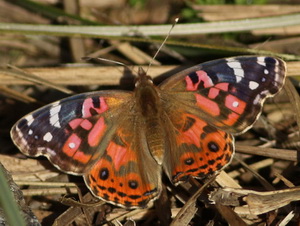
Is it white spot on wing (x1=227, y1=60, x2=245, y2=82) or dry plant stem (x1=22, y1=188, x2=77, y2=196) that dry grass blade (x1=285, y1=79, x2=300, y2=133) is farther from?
dry plant stem (x1=22, y1=188, x2=77, y2=196)

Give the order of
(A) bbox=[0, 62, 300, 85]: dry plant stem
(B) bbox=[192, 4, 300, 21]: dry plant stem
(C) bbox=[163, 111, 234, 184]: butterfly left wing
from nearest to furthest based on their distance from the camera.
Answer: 1. (C) bbox=[163, 111, 234, 184]: butterfly left wing
2. (A) bbox=[0, 62, 300, 85]: dry plant stem
3. (B) bbox=[192, 4, 300, 21]: dry plant stem

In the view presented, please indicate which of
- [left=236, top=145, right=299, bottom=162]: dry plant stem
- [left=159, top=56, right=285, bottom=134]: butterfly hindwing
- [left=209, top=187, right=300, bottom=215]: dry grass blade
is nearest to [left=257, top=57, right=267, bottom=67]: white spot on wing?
[left=159, top=56, right=285, bottom=134]: butterfly hindwing

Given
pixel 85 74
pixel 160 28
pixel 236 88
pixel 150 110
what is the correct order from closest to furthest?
1. pixel 236 88
2. pixel 150 110
3. pixel 85 74
4. pixel 160 28

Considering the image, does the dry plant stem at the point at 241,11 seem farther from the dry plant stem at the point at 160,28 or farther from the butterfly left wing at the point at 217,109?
the butterfly left wing at the point at 217,109

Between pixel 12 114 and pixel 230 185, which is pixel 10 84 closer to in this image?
pixel 12 114

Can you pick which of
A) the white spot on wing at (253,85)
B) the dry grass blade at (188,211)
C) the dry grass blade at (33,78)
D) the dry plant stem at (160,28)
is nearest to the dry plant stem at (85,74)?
the dry grass blade at (33,78)

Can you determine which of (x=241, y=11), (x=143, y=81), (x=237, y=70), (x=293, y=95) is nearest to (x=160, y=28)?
(x=143, y=81)

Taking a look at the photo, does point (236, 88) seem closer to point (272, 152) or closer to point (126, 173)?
point (272, 152)
